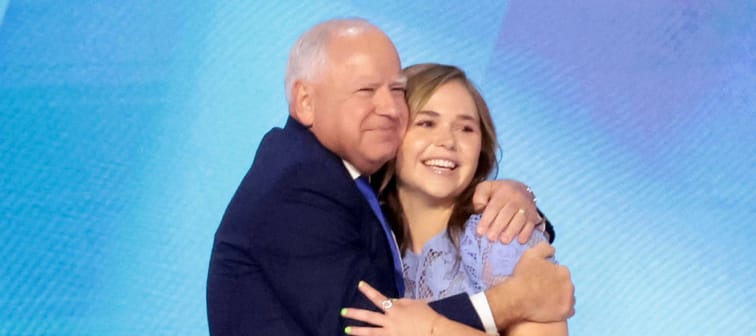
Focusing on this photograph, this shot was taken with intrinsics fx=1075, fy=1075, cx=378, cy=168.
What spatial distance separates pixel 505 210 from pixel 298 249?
0.53 metres

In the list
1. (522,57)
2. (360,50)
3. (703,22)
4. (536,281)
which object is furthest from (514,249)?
(703,22)

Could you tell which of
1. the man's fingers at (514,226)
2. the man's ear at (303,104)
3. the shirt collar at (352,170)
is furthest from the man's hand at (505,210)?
the man's ear at (303,104)

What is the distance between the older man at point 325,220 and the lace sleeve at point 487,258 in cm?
6

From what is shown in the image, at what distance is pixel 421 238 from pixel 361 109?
43 cm

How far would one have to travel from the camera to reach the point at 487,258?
2387 mm

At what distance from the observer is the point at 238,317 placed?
2.29 m

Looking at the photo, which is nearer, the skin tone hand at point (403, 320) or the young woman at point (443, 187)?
the skin tone hand at point (403, 320)

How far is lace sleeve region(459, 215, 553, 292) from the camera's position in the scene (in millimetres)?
2369

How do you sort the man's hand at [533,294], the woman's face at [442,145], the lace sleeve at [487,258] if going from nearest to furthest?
the man's hand at [533,294]
the lace sleeve at [487,258]
the woman's face at [442,145]

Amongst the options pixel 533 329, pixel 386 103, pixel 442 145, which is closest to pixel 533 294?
pixel 533 329

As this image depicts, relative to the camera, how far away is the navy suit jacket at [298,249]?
7.07 ft

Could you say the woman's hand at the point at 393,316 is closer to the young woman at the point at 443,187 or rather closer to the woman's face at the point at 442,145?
the young woman at the point at 443,187

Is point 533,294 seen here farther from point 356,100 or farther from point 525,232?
point 356,100

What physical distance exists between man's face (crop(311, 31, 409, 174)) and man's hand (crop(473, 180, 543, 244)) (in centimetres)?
29
